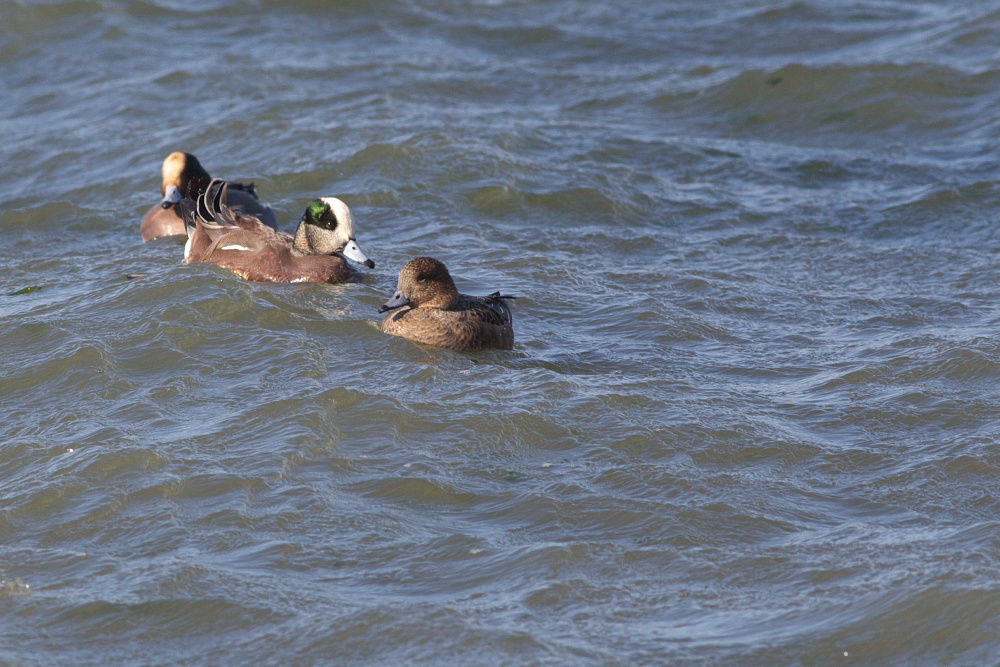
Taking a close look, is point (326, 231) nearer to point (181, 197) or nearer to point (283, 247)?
point (283, 247)

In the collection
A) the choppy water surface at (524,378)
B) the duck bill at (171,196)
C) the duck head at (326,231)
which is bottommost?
the choppy water surface at (524,378)

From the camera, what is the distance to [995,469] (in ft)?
19.0

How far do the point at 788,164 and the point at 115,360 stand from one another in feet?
23.2

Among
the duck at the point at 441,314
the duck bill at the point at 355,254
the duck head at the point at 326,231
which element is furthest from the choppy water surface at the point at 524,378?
the duck head at the point at 326,231

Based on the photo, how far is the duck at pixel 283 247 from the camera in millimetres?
8703

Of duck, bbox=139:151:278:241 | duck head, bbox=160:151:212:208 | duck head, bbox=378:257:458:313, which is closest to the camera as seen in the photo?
duck head, bbox=378:257:458:313

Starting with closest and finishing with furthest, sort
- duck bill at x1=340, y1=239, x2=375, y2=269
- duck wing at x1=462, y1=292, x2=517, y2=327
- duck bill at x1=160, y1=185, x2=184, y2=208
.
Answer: duck wing at x1=462, y1=292, x2=517, y2=327
duck bill at x1=340, y1=239, x2=375, y2=269
duck bill at x1=160, y1=185, x2=184, y2=208

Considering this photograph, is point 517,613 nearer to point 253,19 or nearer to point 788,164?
point 788,164

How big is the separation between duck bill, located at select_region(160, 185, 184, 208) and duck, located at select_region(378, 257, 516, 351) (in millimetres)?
2928

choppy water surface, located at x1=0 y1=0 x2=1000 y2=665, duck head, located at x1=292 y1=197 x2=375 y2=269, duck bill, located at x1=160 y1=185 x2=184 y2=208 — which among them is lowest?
choppy water surface, located at x1=0 y1=0 x2=1000 y2=665

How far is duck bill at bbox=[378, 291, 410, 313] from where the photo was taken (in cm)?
746

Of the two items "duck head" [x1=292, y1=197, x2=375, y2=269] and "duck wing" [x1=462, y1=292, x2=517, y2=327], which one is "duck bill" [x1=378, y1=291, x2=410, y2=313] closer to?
"duck wing" [x1=462, y1=292, x2=517, y2=327]

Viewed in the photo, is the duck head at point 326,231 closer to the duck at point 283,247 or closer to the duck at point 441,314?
the duck at point 283,247

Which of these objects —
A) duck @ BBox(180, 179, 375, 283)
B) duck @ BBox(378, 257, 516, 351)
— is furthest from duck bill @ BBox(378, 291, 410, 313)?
duck @ BBox(180, 179, 375, 283)
